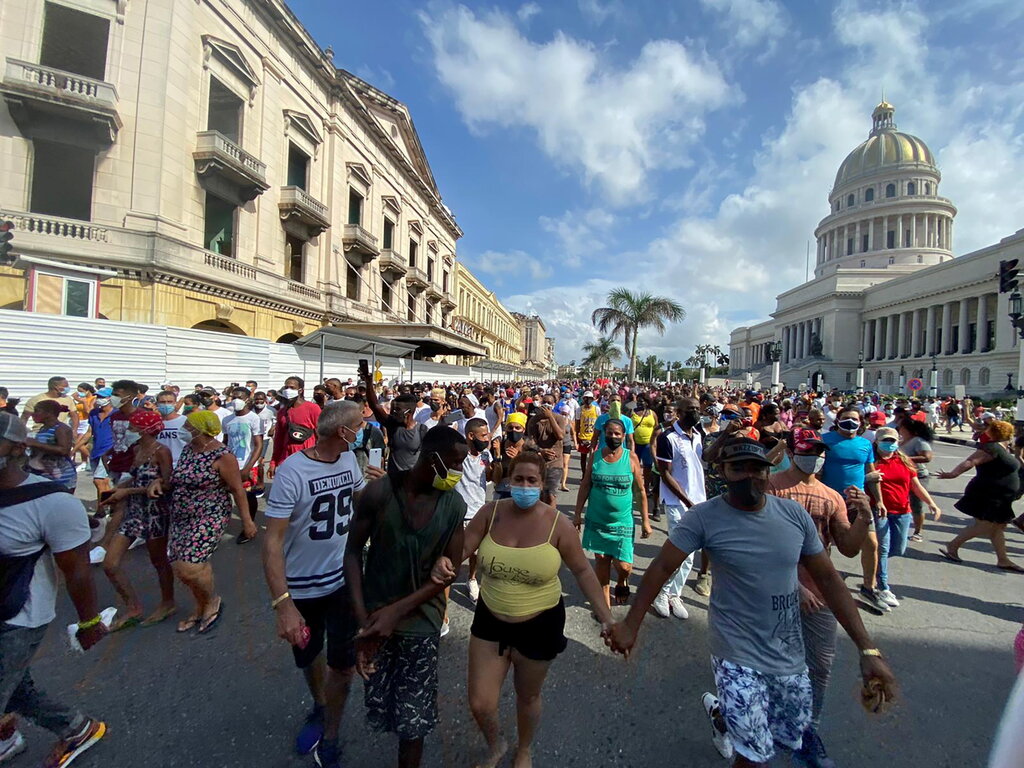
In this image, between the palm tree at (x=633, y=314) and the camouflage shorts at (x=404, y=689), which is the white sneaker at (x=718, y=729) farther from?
the palm tree at (x=633, y=314)


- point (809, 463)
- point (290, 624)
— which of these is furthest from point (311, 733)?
point (809, 463)

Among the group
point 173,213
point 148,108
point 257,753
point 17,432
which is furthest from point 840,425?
point 148,108

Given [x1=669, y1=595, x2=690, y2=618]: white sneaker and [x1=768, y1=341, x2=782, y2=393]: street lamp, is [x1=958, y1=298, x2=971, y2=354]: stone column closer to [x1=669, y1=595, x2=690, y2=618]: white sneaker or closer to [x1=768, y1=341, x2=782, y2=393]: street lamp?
[x1=768, y1=341, x2=782, y2=393]: street lamp

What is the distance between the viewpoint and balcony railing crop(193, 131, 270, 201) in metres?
15.4

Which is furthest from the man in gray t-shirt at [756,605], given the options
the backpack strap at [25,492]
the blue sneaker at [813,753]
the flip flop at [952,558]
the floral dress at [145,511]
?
the flip flop at [952,558]

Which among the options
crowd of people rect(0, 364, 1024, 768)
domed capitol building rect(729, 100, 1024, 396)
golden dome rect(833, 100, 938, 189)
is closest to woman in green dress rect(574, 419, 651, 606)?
crowd of people rect(0, 364, 1024, 768)

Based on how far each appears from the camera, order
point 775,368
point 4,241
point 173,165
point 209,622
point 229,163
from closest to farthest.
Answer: point 209,622, point 4,241, point 173,165, point 229,163, point 775,368

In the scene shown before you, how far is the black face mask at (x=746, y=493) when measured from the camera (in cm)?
212

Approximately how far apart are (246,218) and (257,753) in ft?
64.5

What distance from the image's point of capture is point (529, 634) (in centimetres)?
229

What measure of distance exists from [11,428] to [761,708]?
3.45m

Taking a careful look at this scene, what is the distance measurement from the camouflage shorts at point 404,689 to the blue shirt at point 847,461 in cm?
388

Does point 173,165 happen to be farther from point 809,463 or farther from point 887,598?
point 887,598

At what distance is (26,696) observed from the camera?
7.43 ft
